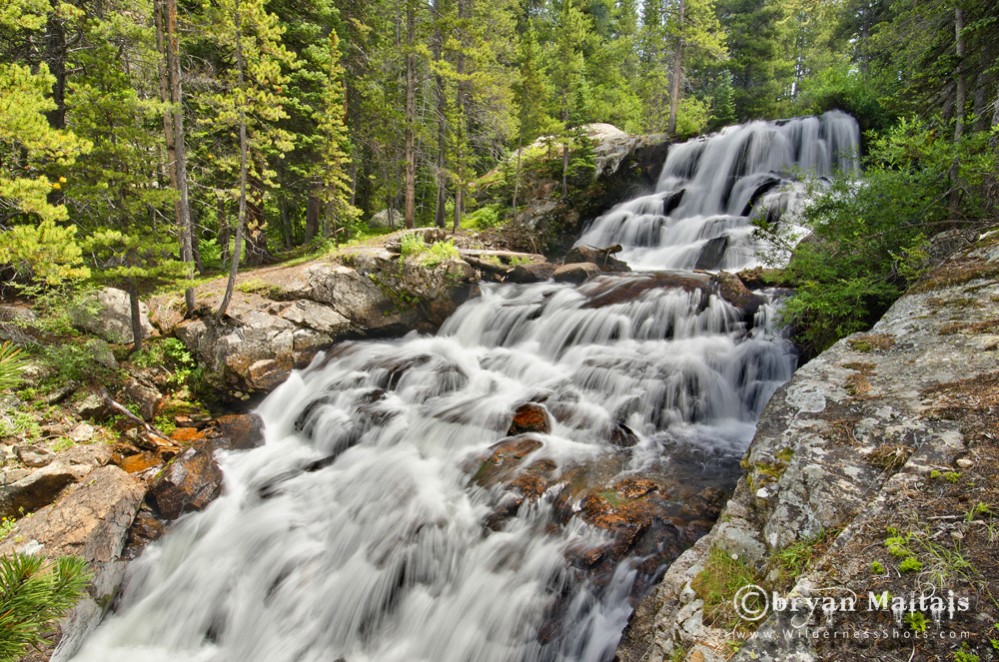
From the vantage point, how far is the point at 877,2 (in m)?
20.0

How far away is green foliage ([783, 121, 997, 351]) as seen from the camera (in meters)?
6.52

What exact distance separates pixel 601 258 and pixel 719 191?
21.8 feet

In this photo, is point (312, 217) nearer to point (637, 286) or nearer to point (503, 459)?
point (637, 286)

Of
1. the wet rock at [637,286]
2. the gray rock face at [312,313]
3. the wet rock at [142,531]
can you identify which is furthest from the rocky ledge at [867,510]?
the gray rock face at [312,313]

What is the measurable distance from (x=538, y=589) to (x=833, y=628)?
3.44m

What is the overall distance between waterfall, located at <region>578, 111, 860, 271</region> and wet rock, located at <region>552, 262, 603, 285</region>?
203 centimetres

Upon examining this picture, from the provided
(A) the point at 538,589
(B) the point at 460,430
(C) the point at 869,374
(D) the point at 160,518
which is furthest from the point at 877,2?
(D) the point at 160,518

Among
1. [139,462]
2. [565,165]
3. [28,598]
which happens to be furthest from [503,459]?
[565,165]

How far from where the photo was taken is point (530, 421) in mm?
8266

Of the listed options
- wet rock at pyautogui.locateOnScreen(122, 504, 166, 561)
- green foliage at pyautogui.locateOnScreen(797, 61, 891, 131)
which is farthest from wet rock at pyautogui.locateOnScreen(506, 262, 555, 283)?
green foliage at pyautogui.locateOnScreen(797, 61, 891, 131)

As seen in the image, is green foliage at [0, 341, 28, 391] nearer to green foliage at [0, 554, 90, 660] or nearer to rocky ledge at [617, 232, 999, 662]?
green foliage at [0, 554, 90, 660]

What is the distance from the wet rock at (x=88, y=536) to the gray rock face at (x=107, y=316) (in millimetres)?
4453

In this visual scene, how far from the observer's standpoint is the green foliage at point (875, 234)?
6520mm

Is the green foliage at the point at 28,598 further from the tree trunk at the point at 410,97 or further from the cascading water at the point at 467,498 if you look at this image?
the tree trunk at the point at 410,97
